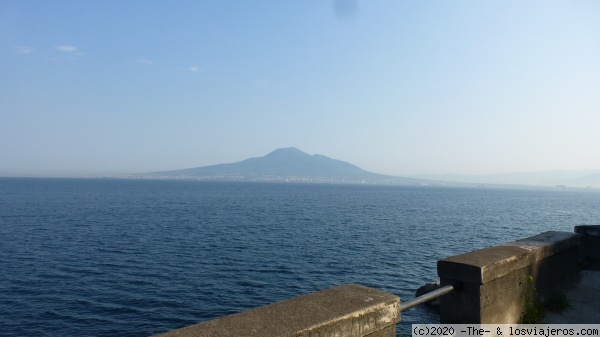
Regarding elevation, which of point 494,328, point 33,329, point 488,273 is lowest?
point 33,329

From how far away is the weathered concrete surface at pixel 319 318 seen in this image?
266 centimetres

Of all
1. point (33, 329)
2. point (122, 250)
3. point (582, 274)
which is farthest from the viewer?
point (122, 250)

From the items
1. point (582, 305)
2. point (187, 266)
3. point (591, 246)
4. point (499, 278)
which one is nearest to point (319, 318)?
point (499, 278)

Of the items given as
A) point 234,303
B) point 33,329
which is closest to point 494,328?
point 234,303

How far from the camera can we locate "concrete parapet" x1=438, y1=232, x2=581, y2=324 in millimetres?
4270

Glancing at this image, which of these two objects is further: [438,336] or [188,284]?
[188,284]

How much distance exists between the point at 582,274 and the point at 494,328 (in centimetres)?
360

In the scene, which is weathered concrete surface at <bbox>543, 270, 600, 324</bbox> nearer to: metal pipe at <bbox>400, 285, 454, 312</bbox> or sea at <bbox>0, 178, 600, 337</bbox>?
metal pipe at <bbox>400, 285, 454, 312</bbox>

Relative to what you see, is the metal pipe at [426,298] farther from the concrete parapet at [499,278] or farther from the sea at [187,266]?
the sea at [187,266]

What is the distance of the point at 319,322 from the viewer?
2811mm

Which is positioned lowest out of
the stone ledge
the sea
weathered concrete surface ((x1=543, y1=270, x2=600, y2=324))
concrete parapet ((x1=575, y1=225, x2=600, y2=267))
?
the sea

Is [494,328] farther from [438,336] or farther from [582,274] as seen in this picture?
[582,274]

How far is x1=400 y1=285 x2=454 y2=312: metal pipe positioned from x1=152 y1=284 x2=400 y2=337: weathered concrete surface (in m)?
0.09

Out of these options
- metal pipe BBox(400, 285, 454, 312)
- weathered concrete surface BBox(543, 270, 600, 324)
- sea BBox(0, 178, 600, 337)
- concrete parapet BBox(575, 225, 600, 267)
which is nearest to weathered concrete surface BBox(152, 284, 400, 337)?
metal pipe BBox(400, 285, 454, 312)
